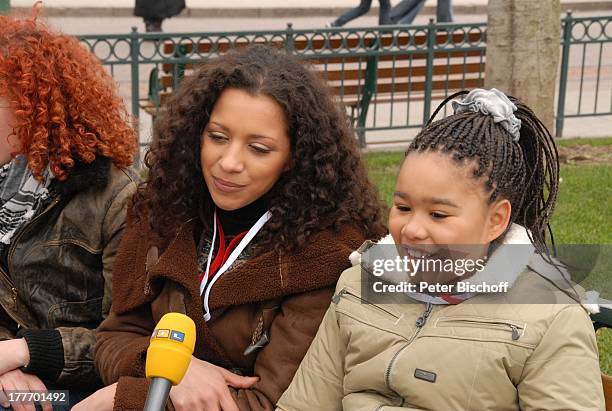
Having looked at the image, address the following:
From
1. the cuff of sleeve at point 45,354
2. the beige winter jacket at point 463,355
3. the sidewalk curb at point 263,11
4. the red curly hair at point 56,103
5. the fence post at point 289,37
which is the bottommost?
the sidewalk curb at point 263,11

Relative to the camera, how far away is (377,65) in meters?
9.17

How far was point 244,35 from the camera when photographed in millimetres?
8203

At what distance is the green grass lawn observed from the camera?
606 centimetres

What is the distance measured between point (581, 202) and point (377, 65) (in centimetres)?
270

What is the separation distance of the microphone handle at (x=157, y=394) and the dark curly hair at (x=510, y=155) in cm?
98

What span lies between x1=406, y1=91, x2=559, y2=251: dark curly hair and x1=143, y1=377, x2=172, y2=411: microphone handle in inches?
38.4

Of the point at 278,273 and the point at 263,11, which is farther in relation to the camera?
the point at 263,11

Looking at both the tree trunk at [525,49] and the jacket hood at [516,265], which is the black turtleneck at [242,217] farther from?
the tree trunk at [525,49]

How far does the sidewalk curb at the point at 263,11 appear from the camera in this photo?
19359mm

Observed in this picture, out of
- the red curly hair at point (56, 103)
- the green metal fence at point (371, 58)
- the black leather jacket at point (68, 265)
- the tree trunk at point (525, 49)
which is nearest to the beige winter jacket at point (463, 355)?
the black leather jacket at point (68, 265)
